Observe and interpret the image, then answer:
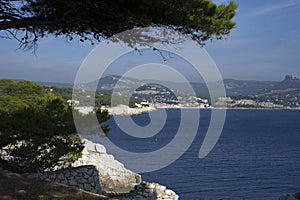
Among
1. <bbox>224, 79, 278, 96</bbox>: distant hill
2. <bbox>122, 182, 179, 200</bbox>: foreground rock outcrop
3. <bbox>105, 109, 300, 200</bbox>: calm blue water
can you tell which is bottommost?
<bbox>105, 109, 300, 200</bbox>: calm blue water

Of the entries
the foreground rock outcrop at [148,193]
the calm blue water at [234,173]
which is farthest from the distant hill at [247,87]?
the foreground rock outcrop at [148,193]

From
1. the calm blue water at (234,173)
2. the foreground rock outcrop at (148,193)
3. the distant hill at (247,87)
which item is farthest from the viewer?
the distant hill at (247,87)

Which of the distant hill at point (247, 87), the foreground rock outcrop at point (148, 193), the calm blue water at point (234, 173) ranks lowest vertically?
the calm blue water at point (234, 173)

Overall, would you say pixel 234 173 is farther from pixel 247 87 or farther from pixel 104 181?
pixel 247 87

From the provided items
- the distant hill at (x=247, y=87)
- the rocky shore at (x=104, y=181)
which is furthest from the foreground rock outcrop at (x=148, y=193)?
the distant hill at (x=247, y=87)

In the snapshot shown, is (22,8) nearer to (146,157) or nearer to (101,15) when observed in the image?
(101,15)

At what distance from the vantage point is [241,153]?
31.8 m

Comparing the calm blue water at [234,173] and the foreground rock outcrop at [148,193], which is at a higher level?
the foreground rock outcrop at [148,193]

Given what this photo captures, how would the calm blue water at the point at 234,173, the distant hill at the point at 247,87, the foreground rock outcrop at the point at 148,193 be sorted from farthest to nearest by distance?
the distant hill at the point at 247,87, the calm blue water at the point at 234,173, the foreground rock outcrop at the point at 148,193

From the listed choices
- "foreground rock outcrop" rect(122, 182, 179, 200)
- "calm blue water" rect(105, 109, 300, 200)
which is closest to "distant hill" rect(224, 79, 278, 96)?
"calm blue water" rect(105, 109, 300, 200)

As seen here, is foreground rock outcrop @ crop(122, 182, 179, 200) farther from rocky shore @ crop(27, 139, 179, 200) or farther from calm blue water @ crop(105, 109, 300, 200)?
calm blue water @ crop(105, 109, 300, 200)

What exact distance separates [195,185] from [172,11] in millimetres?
16027

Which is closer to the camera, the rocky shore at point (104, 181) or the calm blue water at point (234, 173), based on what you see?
the rocky shore at point (104, 181)

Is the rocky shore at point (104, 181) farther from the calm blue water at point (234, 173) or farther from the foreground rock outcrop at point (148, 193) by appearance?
the calm blue water at point (234, 173)
